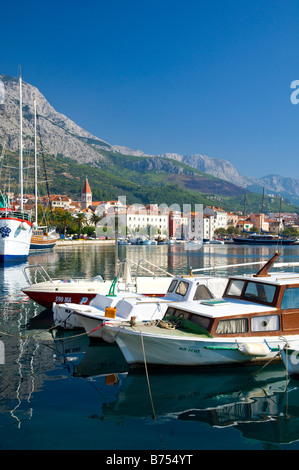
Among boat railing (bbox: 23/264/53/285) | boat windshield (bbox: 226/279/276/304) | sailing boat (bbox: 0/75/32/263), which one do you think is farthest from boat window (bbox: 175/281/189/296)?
sailing boat (bbox: 0/75/32/263)

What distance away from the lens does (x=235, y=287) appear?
13.4 m

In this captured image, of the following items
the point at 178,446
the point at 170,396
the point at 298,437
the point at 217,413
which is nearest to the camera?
the point at 178,446

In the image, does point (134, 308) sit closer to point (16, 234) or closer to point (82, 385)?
point (82, 385)

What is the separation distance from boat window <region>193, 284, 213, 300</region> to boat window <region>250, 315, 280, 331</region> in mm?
2773

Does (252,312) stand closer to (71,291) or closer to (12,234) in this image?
(71,291)

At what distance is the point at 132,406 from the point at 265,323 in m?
4.82

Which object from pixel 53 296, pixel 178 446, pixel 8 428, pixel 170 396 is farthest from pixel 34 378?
pixel 53 296

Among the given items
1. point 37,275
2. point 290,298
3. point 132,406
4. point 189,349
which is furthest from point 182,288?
point 37,275

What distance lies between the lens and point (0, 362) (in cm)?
1202

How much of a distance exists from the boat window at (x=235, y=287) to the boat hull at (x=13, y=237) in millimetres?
39701

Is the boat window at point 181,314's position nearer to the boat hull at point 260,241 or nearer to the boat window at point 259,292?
the boat window at point 259,292

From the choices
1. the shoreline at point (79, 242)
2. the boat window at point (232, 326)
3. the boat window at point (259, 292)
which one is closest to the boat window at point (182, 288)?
the boat window at point (259, 292)
